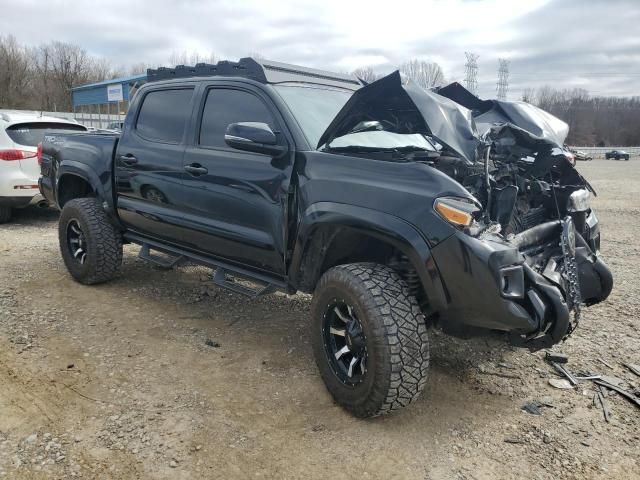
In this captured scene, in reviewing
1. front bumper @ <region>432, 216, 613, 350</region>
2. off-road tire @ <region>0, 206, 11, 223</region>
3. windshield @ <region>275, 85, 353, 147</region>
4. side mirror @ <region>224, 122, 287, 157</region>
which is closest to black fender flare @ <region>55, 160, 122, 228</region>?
side mirror @ <region>224, 122, 287, 157</region>

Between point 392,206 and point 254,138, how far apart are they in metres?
1.00

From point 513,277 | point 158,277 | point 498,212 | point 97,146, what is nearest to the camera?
point 513,277

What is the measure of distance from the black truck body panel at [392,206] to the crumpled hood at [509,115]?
0.02 m

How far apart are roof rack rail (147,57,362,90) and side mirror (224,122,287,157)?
0.56 metres

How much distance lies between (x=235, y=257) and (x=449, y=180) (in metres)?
1.76

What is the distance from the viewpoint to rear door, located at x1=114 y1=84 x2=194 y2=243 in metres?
4.24

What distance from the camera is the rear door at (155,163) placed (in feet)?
13.9

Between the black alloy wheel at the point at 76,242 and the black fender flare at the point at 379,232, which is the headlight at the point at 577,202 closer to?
the black fender flare at the point at 379,232

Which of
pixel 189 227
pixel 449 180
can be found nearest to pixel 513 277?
pixel 449 180

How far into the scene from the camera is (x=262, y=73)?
12.2 feet

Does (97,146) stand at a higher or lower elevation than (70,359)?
higher

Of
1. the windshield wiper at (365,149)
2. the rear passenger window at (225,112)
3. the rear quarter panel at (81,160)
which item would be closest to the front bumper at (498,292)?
the windshield wiper at (365,149)

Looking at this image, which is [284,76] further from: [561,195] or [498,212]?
[561,195]

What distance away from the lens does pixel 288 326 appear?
14.3 ft
